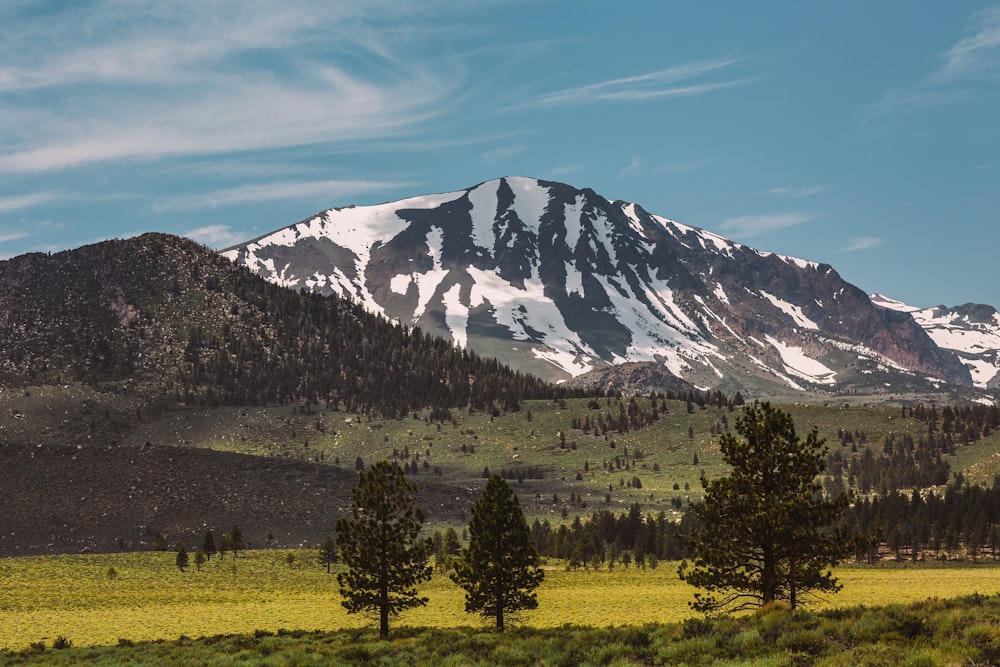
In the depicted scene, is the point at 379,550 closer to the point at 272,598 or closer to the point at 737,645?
the point at 737,645

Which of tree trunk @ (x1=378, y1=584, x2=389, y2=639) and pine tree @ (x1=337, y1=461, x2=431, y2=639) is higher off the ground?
pine tree @ (x1=337, y1=461, x2=431, y2=639)

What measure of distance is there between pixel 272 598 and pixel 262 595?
2.78 meters

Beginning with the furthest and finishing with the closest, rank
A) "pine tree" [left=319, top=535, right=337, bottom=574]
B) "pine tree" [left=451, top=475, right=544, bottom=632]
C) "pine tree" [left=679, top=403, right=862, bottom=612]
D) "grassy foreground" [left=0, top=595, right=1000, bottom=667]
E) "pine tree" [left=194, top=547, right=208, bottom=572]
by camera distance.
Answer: "pine tree" [left=319, top=535, right=337, bottom=574], "pine tree" [left=194, top=547, right=208, bottom=572], "pine tree" [left=451, top=475, right=544, bottom=632], "pine tree" [left=679, top=403, right=862, bottom=612], "grassy foreground" [left=0, top=595, right=1000, bottom=667]

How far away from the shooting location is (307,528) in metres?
144

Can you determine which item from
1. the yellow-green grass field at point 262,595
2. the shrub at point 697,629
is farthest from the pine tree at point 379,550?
the shrub at point 697,629

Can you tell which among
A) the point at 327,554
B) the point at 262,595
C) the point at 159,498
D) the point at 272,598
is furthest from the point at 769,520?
the point at 159,498

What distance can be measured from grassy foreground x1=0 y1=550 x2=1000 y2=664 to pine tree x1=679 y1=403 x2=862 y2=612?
11.3 feet

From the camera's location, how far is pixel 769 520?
1751 inches

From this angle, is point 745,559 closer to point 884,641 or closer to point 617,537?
point 884,641

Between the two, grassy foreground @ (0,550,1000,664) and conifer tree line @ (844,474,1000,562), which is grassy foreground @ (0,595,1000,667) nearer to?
grassy foreground @ (0,550,1000,664)

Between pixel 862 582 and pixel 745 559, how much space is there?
157 ft

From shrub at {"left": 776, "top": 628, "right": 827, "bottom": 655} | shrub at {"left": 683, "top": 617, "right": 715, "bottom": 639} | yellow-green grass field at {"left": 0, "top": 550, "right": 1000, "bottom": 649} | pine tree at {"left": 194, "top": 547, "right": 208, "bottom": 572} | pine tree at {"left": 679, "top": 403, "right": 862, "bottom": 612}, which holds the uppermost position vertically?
pine tree at {"left": 679, "top": 403, "right": 862, "bottom": 612}

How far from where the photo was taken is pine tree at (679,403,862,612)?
44750 mm

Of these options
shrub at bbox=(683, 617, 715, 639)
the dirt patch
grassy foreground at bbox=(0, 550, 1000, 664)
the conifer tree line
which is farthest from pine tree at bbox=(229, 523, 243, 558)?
shrub at bbox=(683, 617, 715, 639)
